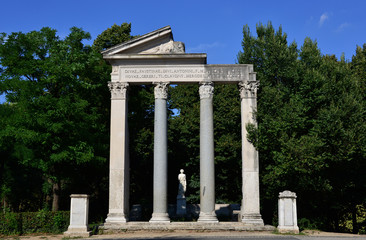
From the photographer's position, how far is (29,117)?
75.2 ft

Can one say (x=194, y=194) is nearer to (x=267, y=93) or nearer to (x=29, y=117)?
(x=267, y=93)

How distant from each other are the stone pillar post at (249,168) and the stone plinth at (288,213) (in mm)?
1680

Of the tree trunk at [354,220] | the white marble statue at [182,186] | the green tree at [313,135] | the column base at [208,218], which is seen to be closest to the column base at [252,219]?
the column base at [208,218]

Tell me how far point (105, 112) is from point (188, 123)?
293 inches

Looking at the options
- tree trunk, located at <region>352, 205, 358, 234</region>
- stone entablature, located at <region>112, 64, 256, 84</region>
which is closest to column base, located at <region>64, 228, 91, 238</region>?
stone entablature, located at <region>112, 64, 256, 84</region>

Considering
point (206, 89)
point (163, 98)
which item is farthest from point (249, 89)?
point (163, 98)

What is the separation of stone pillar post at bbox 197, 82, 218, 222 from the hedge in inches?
305

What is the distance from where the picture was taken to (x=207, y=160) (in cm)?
2172

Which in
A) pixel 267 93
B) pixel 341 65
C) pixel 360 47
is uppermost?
pixel 360 47

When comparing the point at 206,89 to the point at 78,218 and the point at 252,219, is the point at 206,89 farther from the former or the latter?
the point at 78,218

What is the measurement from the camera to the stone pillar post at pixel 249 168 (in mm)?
20938

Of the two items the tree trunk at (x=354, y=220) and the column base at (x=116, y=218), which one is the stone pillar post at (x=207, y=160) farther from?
the tree trunk at (x=354, y=220)

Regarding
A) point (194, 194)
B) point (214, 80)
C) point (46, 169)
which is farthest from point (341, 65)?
point (46, 169)

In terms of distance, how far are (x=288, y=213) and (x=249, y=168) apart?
354 centimetres
